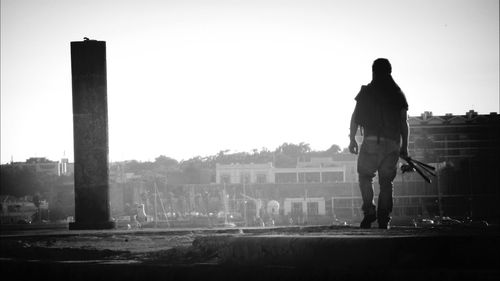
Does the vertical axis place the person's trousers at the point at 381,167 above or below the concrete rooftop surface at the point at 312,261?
above

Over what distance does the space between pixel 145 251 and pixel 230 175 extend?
183 metres

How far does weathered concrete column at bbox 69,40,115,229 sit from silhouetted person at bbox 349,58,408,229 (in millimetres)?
6795

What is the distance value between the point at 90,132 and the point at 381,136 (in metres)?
7.45

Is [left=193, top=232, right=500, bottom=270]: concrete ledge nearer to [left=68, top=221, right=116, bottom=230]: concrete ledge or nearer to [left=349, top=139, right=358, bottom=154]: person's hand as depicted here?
[left=349, top=139, right=358, bottom=154]: person's hand

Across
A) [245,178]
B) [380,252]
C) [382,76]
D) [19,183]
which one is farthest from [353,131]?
[245,178]

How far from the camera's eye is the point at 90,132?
16.9 m

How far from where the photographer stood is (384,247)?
5.53 m

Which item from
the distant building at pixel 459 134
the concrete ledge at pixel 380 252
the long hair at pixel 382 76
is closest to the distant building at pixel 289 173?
the distant building at pixel 459 134

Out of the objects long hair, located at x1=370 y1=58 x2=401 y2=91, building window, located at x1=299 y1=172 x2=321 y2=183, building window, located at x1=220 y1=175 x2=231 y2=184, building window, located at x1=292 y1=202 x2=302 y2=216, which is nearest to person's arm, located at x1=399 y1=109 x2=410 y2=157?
long hair, located at x1=370 y1=58 x2=401 y2=91

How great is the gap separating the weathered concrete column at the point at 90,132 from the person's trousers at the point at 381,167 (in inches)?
268

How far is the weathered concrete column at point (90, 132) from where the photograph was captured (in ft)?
54.7

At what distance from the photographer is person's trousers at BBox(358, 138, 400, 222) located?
1081cm

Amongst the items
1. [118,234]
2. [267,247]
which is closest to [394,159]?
[118,234]

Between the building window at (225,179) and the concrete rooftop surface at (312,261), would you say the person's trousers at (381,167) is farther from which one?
the building window at (225,179)
